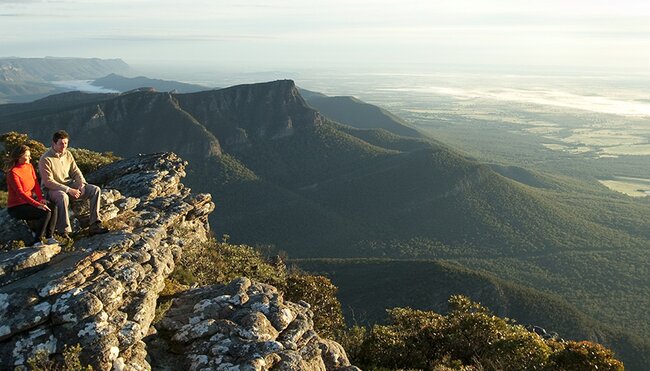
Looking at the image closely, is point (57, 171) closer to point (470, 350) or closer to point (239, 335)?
point (239, 335)

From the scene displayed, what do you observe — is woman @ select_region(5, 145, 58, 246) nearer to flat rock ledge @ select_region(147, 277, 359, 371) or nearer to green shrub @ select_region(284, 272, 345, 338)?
flat rock ledge @ select_region(147, 277, 359, 371)

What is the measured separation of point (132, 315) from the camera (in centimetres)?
1250

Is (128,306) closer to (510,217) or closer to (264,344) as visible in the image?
(264,344)

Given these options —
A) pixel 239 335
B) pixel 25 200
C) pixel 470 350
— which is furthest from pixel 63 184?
pixel 470 350

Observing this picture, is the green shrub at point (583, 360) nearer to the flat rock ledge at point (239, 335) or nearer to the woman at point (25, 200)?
the flat rock ledge at point (239, 335)

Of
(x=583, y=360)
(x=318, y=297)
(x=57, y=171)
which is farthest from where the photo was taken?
(x=318, y=297)

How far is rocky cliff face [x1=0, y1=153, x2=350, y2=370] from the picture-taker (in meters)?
11.0

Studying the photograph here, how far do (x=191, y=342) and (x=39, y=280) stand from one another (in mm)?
4233

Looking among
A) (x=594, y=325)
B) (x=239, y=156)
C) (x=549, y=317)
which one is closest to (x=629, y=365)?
(x=594, y=325)

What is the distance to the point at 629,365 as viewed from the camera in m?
65.6

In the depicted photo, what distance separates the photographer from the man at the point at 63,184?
618 inches

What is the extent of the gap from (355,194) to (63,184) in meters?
135

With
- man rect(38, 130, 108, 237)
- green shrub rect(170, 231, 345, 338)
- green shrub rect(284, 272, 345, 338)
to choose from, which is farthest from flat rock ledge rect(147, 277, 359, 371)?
green shrub rect(284, 272, 345, 338)

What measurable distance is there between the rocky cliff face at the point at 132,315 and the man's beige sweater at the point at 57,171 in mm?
1506
